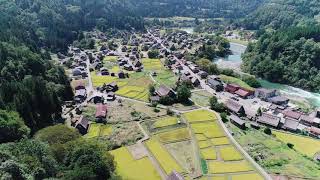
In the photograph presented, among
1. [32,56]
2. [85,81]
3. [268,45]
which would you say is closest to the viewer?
[32,56]

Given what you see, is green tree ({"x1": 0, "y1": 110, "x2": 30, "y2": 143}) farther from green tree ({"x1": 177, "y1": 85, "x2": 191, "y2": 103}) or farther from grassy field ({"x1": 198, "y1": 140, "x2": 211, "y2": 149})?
green tree ({"x1": 177, "y1": 85, "x2": 191, "y2": 103})

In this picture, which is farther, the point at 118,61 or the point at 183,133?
the point at 118,61

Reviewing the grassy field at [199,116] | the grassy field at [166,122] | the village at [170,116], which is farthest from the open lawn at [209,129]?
the grassy field at [166,122]

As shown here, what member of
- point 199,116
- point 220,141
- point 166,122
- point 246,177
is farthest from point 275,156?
point 166,122

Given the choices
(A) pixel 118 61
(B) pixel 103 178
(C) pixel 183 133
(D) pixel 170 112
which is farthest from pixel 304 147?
(A) pixel 118 61

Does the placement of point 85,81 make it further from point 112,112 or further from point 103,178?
point 103,178

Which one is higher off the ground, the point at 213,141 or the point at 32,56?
the point at 32,56

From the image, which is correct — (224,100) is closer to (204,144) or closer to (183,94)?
(183,94)
